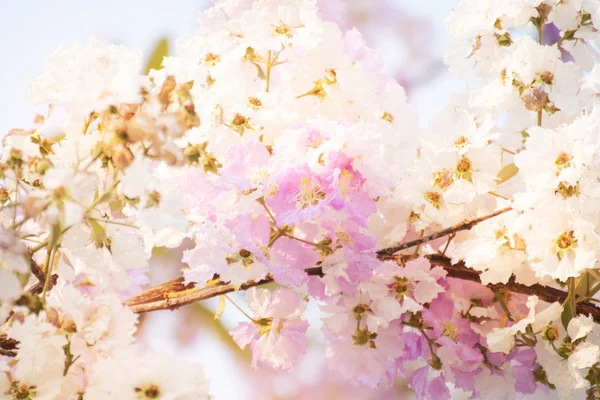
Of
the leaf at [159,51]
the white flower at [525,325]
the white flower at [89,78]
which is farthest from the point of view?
the leaf at [159,51]

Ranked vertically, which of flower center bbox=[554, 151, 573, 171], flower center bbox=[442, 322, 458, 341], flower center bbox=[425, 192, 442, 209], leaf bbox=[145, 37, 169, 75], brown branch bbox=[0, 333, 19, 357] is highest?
leaf bbox=[145, 37, 169, 75]

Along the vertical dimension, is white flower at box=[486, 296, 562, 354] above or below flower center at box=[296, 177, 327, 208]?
below

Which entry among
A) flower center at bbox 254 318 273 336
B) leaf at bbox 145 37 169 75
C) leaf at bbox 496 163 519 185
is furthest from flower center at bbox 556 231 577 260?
leaf at bbox 145 37 169 75

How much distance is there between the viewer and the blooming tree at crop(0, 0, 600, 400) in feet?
1.30

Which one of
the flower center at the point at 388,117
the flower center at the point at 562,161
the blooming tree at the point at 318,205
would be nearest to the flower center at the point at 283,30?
the blooming tree at the point at 318,205

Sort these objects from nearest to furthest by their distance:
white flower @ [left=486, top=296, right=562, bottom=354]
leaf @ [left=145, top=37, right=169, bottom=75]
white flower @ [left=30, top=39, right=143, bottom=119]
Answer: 1. white flower @ [left=30, top=39, right=143, bottom=119]
2. white flower @ [left=486, top=296, right=562, bottom=354]
3. leaf @ [left=145, top=37, right=169, bottom=75]

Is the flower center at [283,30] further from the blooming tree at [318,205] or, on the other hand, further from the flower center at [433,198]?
the flower center at [433,198]

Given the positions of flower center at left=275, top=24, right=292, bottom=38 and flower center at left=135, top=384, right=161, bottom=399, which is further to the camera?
flower center at left=275, top=24, right=292, bottom=38

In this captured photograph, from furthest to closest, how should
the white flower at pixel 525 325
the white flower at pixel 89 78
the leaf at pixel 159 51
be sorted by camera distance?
the leaf at pixel 159 51 → the white flower at pixel 525 325 → the white flower at pixel 89 78

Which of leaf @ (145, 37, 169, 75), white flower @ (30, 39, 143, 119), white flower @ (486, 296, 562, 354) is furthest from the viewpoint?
leaf @ (145, 37, 169, 75)

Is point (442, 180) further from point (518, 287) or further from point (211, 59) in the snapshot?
point (211, 59)

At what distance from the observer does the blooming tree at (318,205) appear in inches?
15.6

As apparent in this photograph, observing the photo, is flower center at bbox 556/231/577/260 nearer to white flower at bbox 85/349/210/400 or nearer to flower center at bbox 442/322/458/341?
flower center at bbox 442/322/458/341

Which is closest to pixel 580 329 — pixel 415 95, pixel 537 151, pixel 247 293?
pixel 537 151
